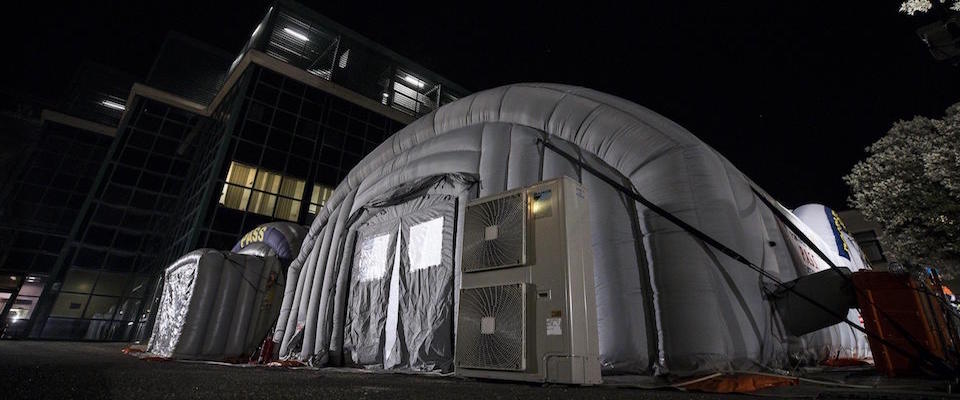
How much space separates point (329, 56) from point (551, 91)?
16.9 meters

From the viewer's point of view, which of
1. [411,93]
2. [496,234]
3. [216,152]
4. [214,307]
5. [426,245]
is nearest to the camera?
[496,234]

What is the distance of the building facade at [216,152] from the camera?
15305 millimetres

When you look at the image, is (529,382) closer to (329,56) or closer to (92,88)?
(329,56)

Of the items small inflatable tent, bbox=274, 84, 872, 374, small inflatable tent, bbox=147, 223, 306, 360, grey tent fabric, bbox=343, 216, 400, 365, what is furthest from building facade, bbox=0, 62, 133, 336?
grey tent fabric, bbox=343, 216, 400, 365

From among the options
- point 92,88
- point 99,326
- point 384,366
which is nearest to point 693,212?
point 384,366

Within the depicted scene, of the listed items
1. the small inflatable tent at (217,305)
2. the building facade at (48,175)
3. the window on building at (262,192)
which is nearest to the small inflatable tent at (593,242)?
the small inflatable tent at (217,305)

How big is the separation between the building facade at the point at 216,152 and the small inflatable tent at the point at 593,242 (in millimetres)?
10344

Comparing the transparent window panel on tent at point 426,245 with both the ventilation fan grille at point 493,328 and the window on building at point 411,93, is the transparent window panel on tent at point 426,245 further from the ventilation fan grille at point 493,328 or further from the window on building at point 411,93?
the window on building at point 411,93

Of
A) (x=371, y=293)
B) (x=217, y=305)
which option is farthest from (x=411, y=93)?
(x=371, y=293)

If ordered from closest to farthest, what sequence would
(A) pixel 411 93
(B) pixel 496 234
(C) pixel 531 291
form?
(C) pixel 531 291, (B) pixel 496 234, (A) pixel 411 93

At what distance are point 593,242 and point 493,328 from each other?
1400 mm

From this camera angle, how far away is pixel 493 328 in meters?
3.23

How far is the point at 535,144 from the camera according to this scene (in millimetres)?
4887

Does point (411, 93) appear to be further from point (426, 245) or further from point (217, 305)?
Answer: point (426, 245)
